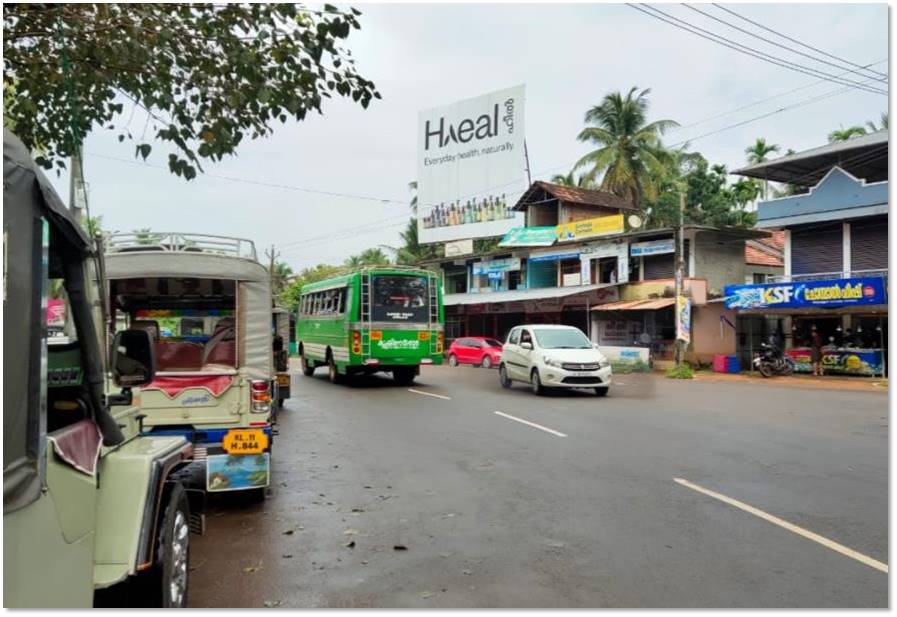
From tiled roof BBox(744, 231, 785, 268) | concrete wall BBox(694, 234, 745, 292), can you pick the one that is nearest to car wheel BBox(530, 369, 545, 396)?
concrete wall BBox(694, 234, 745, 292)

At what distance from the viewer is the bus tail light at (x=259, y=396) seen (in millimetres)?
6918

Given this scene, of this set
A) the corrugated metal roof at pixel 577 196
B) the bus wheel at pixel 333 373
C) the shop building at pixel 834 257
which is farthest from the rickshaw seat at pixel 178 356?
the corrugated metal roof at pixel 577 196

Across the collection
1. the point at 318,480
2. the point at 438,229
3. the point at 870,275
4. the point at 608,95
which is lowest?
the point at 318,480

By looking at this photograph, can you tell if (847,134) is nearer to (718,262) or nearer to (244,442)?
(718,262)

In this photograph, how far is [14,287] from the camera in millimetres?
2234

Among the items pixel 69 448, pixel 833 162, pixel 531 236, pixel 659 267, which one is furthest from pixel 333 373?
pixel 833 162

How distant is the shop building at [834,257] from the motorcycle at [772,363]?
2.26ft

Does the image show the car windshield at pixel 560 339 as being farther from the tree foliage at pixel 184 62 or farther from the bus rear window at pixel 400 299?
the tree foliage at pixel 184 62

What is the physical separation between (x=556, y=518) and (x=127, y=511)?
377 cm

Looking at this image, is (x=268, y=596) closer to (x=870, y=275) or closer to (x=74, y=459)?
(x=74, y=459)

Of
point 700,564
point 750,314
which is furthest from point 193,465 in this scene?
point 750,314

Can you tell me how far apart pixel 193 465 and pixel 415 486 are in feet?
7.17

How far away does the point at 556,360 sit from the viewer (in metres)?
16.1

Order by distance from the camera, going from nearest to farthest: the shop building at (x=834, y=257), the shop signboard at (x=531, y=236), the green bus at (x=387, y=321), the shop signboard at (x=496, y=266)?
1. the green bus at (x=387, y=321)
2. the shop building at (x=834, y=257)
3. the shop signboard at (x=531, y=236)
4. the shop signboard at (x=496, y=266)
